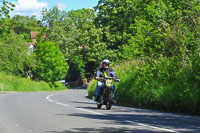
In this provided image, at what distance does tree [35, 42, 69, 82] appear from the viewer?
72.1 metres

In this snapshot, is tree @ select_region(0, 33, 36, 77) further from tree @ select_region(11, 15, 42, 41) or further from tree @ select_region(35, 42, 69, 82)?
tree @ select_region(11, 15, 42, 41)

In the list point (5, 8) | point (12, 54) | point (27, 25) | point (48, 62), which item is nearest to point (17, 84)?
point (12, 54)

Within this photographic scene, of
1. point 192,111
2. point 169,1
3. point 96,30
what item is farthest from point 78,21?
point 192,111

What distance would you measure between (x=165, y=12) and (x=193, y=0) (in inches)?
76.8

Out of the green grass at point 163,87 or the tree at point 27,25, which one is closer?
the green grass at point 163,87

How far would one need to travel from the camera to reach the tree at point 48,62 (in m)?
72.1

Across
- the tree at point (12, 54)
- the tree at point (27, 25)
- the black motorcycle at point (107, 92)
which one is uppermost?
the tree at point (27, 25)

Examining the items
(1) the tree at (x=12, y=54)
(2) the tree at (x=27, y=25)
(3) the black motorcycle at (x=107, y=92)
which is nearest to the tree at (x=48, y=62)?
(1) the tree at (x=12, y=54)

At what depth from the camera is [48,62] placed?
7275 cm

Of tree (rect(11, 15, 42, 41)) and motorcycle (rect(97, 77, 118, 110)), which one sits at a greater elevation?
tree (rect(11, 15, 42, 41))

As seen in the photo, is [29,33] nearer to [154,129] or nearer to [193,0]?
[193,0]

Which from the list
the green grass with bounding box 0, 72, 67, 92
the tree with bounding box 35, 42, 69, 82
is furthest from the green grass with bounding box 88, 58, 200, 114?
the tree with bounding box 35, 42, 69, 82

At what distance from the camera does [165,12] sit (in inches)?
732

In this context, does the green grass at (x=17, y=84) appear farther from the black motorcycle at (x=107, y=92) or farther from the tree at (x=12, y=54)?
the black motorcycle at (x=107, y=92)
